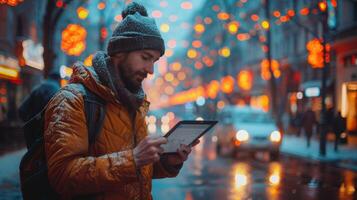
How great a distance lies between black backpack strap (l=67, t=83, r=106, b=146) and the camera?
238cm

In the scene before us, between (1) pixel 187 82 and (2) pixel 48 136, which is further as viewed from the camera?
(1) pixel 187 82

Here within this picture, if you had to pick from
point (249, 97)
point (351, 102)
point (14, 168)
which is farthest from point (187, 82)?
point (14, 168)

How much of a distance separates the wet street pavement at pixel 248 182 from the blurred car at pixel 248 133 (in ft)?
6.23

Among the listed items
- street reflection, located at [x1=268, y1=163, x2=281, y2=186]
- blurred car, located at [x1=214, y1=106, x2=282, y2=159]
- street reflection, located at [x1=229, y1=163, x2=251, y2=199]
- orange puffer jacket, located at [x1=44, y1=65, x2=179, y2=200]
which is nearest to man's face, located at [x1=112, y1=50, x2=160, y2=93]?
orange puffer jacket, located at [x1=44, y1=65, x2=179, y2=200]

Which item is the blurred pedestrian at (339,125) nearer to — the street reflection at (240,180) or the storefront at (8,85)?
the street reflection at (240,180)

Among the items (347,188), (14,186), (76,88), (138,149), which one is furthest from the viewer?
(347,188)

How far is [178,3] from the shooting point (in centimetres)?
4031

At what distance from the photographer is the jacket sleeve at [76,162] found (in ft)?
7.27

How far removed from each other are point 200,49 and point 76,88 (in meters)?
93.7

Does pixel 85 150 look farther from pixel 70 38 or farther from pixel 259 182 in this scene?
pixel 70 38

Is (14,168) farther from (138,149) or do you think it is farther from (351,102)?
(351,102)

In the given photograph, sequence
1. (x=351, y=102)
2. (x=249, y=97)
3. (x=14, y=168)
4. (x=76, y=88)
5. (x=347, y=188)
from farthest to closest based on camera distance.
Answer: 1. (x=249, y=97)
2. (x=351, y=102)
3. (x=14, y=168)
4. (x=347, y=188)
5. (x=76, y=88)

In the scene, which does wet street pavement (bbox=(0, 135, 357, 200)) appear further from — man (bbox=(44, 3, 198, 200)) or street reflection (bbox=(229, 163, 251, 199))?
man (bbox=(44, 3, 198, 200))

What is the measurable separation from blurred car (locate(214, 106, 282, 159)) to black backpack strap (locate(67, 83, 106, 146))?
54.5 feet
